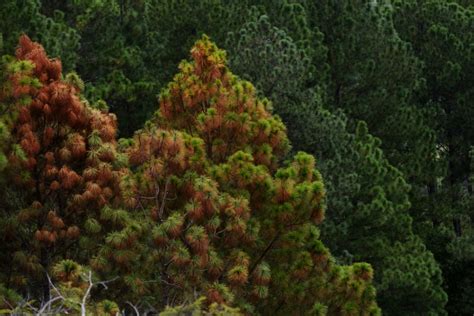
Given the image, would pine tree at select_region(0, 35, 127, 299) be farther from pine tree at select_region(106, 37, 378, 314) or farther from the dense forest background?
pine tree at select_region(106, 37, 378, 314)

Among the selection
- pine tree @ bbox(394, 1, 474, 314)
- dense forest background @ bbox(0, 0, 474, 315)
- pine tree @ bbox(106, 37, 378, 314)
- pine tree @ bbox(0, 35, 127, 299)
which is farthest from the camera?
pine tree @ bbox(394, 1, 474, 314)

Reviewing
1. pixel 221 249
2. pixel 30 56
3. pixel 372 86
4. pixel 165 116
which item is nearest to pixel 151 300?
pixel 221 249

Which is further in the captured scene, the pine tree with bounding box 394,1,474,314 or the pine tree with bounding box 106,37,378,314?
the pine tree with bounding box 394,1,474,314

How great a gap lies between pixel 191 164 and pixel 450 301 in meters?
13.7

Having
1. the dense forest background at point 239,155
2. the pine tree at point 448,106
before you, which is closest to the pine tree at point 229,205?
the dense forest background at point 239,155

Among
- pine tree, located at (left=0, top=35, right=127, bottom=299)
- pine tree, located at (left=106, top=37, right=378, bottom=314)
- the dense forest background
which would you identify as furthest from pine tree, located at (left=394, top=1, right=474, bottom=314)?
pine tree, located at (left=0, top=35, right=127, bottom=299)

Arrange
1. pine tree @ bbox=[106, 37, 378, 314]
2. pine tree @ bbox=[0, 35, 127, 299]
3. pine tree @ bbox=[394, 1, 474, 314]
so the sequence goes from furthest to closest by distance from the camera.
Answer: pine tree @ bbox=[394, 1, 474, 314], pine tree @ bbox=[0, 35, 127, 299], pine tree @ bbox=[106, 37, 378, 314]

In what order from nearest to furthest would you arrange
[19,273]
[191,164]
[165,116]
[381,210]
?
[191,164] → [19,273] → [165,116] → [381,210]

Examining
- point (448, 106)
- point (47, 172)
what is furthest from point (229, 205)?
point (448, 106)

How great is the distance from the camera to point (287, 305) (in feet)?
39.2

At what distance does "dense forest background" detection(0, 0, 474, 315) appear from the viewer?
10.8 metres

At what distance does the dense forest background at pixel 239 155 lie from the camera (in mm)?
10820

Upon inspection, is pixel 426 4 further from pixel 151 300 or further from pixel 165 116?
pixel 151 300

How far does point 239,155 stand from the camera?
434 inches
